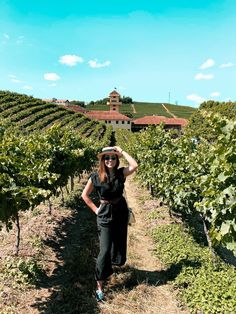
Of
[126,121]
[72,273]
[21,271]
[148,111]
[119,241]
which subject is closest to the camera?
[119,241]

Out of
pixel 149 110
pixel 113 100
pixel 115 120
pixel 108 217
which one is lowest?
pixel 108 217

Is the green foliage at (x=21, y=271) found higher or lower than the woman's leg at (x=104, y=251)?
lower

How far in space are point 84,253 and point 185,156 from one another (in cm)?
339

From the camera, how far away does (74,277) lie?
19.7ft

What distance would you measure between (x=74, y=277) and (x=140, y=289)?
47.2 inches

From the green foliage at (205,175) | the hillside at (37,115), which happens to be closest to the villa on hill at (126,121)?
the hillside at (37,115)

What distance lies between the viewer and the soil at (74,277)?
5156 mm

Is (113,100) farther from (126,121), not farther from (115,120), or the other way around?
(115,120)

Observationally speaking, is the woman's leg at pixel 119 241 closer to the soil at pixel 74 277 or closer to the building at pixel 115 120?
the soil at pixel 74 277

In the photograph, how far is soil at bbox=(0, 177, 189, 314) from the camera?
5.16 meters

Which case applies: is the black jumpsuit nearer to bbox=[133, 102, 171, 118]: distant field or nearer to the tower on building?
the tower on building

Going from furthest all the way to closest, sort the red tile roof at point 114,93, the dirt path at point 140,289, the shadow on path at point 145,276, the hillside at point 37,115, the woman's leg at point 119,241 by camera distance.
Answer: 1. the red tile roof at point 114,93
2. the hillside at point 37,115
3. the shadow on path at point 145,276
4. the woman's leg at point 119,241
5. the dirt path at point 140,289

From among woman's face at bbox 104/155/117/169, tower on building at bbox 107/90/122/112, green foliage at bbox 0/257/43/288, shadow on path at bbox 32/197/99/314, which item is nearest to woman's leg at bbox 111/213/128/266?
shadow on path at bbox 32/197/99/314

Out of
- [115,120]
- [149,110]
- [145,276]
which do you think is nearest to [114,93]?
[149,110]
